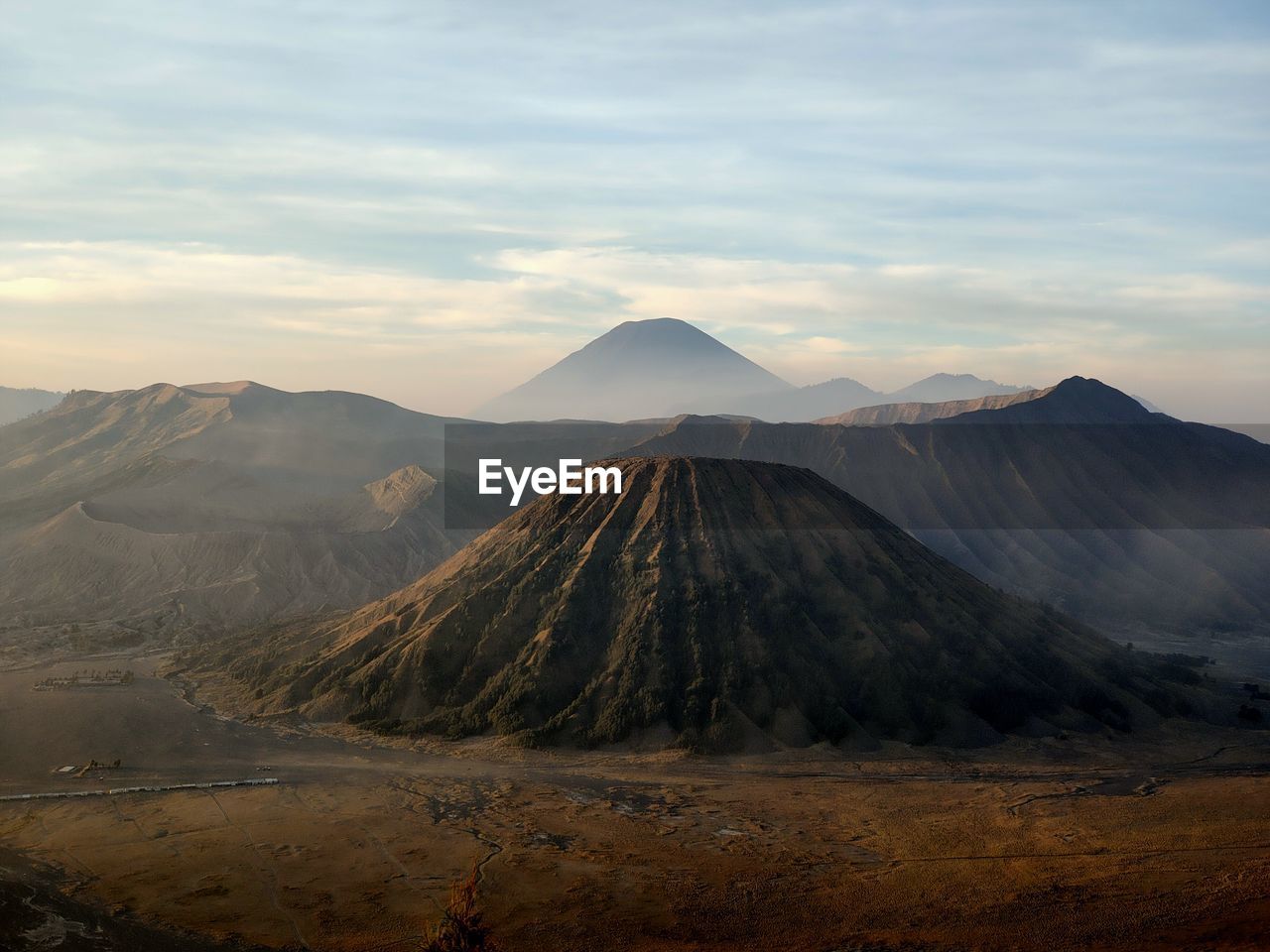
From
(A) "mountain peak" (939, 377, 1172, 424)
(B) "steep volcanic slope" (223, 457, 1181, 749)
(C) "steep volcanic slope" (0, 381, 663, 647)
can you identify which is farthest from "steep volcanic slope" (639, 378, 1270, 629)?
(B) "steep volcanic slope" (223, 457, 1181, 749)

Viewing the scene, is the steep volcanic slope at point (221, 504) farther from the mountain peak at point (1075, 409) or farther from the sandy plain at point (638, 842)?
the mountain peak at point (1075, 409)

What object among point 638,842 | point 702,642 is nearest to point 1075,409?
point 702,642

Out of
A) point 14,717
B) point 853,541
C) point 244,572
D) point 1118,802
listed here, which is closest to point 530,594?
point 853,541

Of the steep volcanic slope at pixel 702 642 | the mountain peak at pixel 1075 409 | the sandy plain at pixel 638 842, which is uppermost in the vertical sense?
the mountain peak at pixel 1075 409

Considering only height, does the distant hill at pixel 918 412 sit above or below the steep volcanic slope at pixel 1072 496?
above

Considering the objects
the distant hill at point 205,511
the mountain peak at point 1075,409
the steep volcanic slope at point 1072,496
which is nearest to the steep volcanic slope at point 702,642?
the distant hill at point 205,511

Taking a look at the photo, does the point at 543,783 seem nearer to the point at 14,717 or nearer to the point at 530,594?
the point at 530,594
